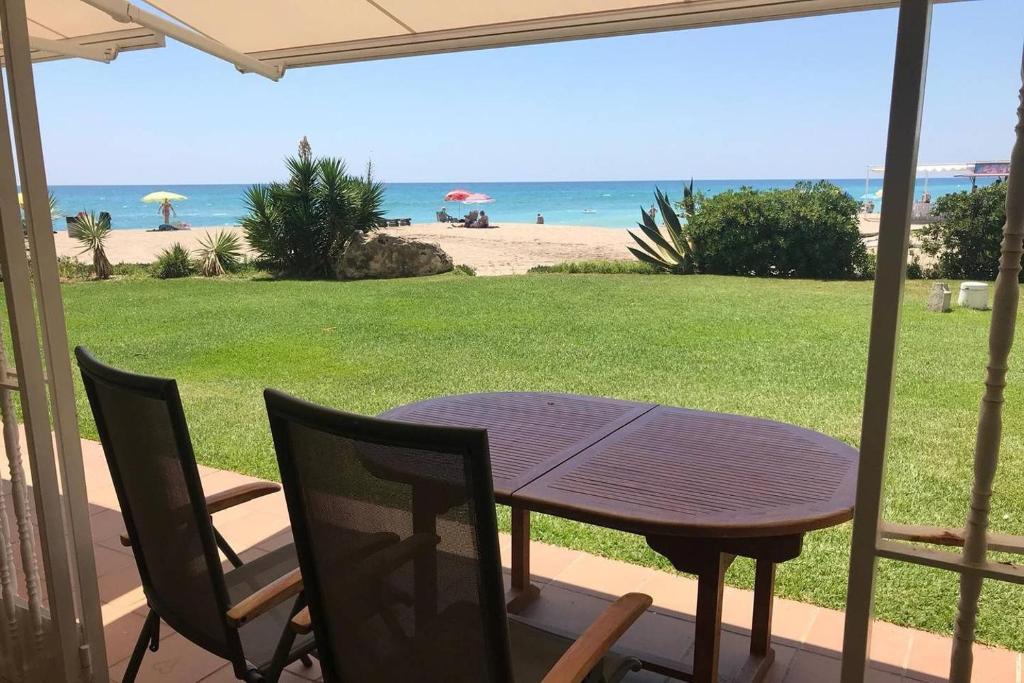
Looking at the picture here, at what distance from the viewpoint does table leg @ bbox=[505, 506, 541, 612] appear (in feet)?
9.62

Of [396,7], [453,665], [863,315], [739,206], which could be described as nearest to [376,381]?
[396,7]

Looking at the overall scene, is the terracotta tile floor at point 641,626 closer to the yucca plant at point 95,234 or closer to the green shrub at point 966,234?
the green shrub at point 966,234

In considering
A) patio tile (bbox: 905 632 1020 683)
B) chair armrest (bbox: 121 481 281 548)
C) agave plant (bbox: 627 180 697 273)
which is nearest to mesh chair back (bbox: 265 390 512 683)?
chair armrest (bbox: 121 481 281 548)

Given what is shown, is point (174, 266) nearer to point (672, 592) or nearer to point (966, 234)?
point (966, 234)

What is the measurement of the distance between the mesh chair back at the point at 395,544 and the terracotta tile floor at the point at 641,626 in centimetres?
116

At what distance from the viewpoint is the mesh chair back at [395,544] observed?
1265mm

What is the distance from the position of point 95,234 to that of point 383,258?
17.4 feet

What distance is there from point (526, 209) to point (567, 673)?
52594mm

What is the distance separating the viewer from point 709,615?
2029mm

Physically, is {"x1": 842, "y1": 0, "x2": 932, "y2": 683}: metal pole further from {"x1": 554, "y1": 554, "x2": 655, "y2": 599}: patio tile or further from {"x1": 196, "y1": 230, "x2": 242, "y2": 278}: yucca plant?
{"x1": 196, "y1": 230, "x2": 242, "y2": 278}: yucca plant

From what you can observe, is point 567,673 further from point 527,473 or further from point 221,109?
point 221,109

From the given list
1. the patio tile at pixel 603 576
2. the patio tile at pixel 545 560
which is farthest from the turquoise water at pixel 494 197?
the patio tile at pixel 603 576

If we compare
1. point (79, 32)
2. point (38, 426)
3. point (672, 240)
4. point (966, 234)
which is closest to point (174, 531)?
point (38, 426)

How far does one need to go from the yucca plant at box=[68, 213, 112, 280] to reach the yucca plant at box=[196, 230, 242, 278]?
5.64 feet
